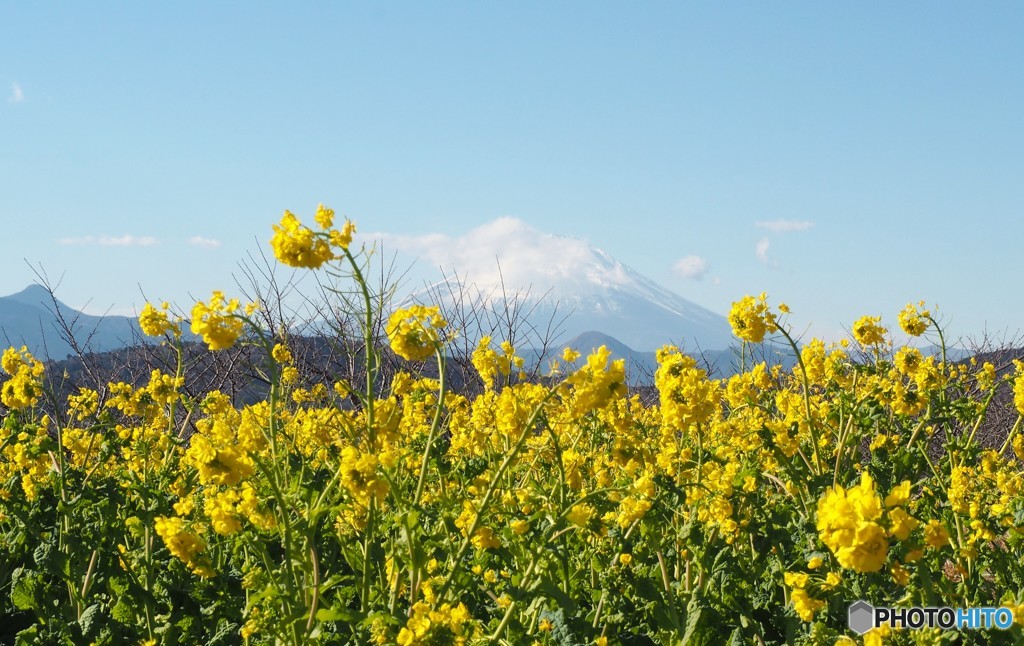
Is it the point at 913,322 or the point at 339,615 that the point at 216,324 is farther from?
the point at 913,322

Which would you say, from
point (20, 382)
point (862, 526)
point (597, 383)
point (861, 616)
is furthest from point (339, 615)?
point (20, 382)

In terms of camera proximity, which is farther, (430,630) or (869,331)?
(869,331)

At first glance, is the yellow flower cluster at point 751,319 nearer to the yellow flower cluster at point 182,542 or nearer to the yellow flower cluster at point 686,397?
the yellow flower cluster at point 686,397

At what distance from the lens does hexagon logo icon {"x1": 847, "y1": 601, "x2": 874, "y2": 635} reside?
306 centimetres

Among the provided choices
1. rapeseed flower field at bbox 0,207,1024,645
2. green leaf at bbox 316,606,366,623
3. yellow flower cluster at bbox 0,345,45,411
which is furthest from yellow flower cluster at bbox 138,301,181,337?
green leaf at bbox 316,606,366,623

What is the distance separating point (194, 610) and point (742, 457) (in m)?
2.89

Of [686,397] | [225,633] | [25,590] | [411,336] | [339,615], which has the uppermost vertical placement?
[411,336]

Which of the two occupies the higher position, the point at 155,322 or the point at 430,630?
the point at 155,322

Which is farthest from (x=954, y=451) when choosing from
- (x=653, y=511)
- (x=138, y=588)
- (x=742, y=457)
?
(x=138, y=588)

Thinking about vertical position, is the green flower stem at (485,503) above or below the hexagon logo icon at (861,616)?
above

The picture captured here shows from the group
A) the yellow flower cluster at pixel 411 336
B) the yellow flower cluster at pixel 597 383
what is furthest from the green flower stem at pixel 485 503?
the yellow flower cluster at pixel 411 336

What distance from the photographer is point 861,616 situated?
3.20 m

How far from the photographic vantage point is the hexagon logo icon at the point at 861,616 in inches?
121

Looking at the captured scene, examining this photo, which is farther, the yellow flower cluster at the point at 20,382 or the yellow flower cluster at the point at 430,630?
the yellow flower cluster at the point at 20,382
